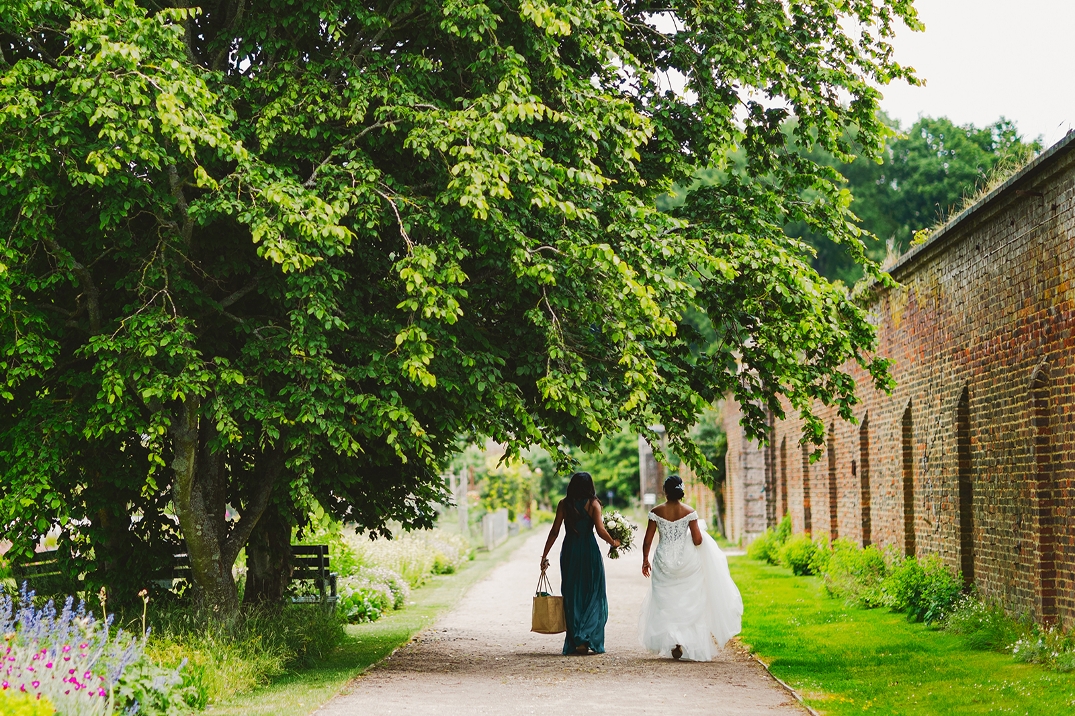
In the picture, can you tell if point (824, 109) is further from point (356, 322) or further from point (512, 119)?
point (356, 322)

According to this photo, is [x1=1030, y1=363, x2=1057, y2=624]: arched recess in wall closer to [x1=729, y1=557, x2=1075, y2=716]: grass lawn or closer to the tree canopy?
[x1=729, y1=557, x2=1075, y2=716]: grass lawn

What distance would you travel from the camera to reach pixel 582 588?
13.0m

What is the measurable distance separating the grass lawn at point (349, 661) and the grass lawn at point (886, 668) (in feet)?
13.7

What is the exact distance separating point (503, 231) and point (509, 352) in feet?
5.35

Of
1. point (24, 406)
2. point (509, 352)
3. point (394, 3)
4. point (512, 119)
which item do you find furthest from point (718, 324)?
point (24, 406)

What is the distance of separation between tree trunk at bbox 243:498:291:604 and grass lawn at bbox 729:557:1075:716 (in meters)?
5.80

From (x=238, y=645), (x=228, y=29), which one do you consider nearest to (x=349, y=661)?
(x=238, y=645)

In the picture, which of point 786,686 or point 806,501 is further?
point 806,501

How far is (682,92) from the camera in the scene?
43.5 ft

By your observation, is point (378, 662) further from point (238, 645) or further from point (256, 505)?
point (256, 505)

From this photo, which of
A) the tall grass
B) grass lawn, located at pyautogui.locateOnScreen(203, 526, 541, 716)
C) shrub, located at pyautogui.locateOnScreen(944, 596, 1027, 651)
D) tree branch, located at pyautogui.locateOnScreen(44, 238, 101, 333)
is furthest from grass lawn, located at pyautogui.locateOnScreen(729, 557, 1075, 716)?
tree branch, located at pyautogui.locateOnScreen(44, 238, 101, 333)

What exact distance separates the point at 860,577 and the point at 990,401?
18.5 ft

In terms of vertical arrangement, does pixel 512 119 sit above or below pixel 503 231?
above

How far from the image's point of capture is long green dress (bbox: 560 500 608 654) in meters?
13.0
